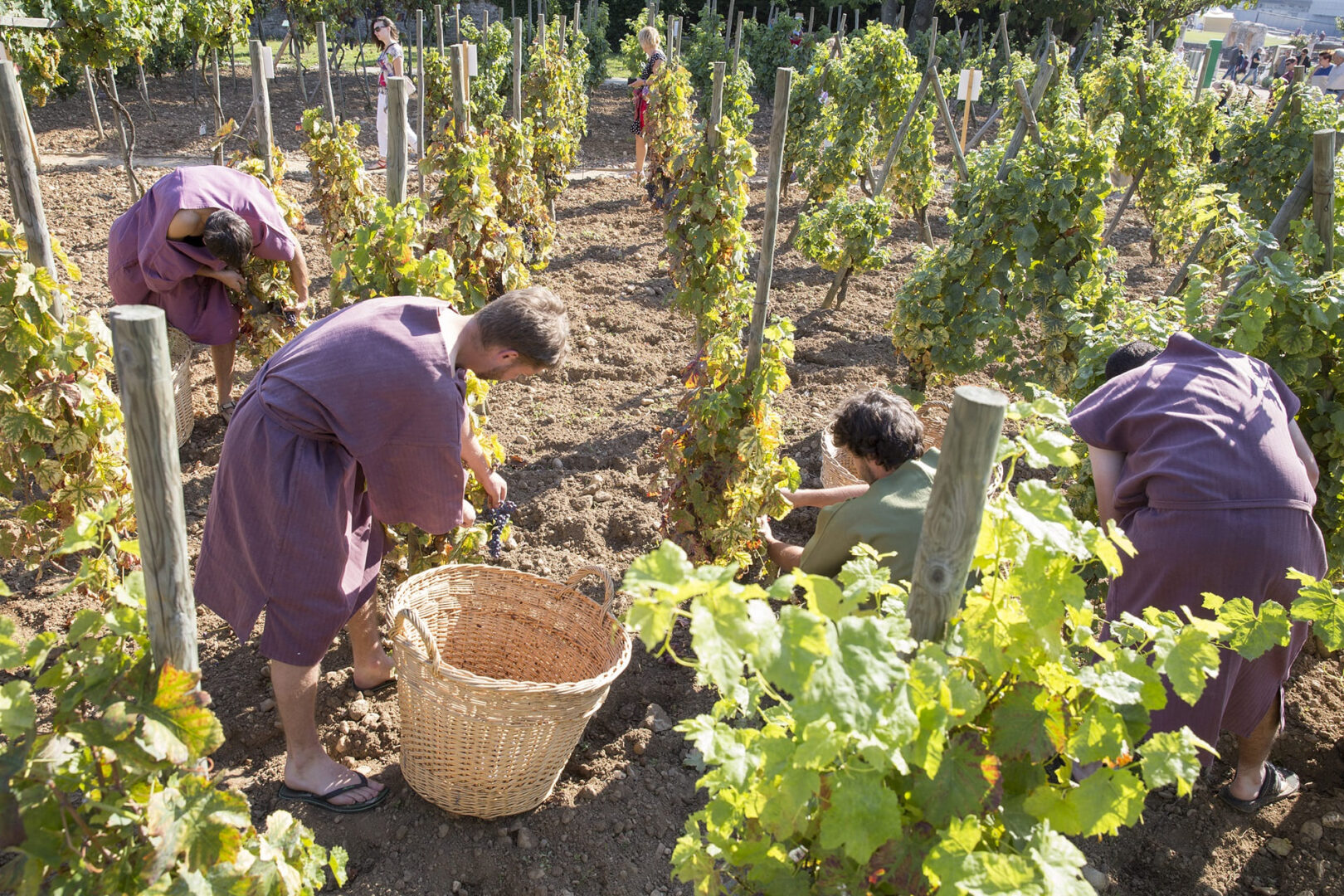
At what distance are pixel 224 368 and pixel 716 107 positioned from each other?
278 cm

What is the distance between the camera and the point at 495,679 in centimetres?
251

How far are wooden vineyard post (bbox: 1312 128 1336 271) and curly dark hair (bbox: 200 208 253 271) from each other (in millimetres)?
3747

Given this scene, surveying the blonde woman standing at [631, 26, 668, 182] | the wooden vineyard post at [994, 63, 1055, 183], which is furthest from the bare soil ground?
the blonde woman standing at [631, 26, 668, 182]

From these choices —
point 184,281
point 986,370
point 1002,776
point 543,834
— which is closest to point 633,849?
point 543,834

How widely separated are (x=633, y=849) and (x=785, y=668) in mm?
1583

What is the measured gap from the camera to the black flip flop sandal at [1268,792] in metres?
2.69

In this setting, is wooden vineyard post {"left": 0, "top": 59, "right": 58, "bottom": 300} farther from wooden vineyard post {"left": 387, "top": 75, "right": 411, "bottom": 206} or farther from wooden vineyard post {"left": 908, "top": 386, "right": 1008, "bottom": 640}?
wooden vineyard post {"left": 908, "top": 386, "right": 1008, "bottom": 640}

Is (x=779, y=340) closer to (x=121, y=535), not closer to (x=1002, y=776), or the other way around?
(x=1002, y=776)

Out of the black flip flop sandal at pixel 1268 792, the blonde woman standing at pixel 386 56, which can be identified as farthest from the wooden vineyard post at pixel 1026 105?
the blonde woman standing at pixel 386 56

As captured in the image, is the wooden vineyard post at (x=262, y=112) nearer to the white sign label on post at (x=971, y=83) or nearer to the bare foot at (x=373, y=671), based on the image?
the bare foot at (x=373, y=671)

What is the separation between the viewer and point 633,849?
2.47m

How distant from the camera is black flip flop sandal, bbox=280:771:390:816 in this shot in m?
2.46

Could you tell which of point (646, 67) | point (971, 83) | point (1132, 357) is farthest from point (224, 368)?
point (646, 67)

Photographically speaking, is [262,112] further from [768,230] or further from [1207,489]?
[1207,489]
